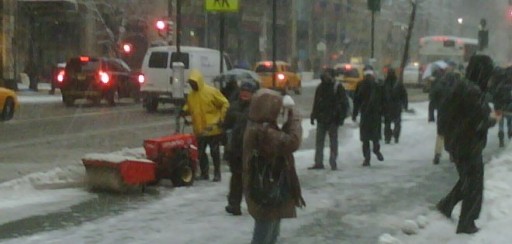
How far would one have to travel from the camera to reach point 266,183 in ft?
23.7

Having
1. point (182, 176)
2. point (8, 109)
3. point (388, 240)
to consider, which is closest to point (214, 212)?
point (182, 176)

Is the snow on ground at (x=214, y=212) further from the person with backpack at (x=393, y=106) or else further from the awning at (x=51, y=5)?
the awning at (x=51, y=5)

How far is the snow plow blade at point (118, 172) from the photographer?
12.6 meters

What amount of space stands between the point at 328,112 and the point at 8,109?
14.4 m

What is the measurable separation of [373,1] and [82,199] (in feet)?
86.6

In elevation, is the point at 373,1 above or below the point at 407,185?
above

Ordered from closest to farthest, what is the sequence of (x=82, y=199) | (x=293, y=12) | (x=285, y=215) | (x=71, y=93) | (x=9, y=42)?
(x=285, y=215)
(x=82, y=199)
(x=71, y=93)
(x=9, y=42)
(x=293, y=12)

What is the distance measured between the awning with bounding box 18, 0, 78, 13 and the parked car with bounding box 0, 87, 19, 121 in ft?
79.3

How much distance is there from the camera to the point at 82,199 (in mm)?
12398

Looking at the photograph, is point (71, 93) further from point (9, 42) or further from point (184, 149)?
point (184, 149)

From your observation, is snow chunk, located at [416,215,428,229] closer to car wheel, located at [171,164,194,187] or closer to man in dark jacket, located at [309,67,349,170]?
car wheel, located at [171,164,194,187]

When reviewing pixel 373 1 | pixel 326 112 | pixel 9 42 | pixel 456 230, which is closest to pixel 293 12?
pixel 9 42

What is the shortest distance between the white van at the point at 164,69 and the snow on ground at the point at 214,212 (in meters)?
15.8

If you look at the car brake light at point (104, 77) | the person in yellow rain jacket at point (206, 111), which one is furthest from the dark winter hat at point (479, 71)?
the car brake light at point (104, 77)
